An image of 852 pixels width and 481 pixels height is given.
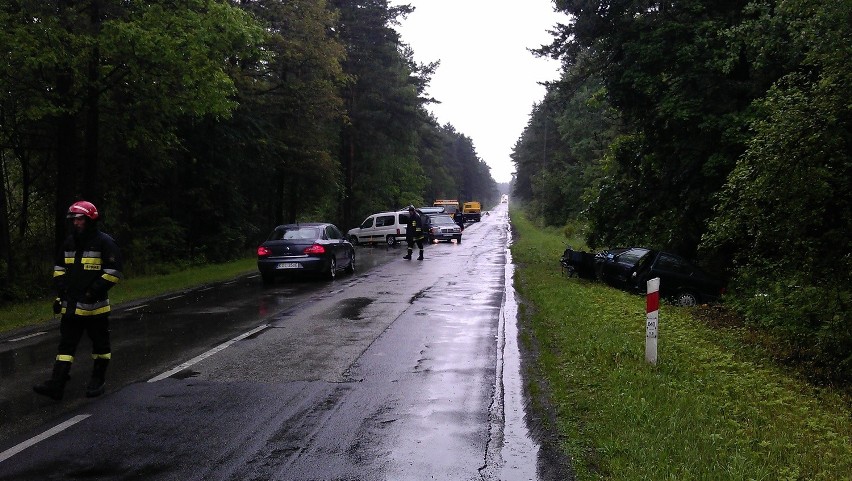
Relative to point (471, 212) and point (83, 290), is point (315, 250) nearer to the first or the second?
point (83, 290)

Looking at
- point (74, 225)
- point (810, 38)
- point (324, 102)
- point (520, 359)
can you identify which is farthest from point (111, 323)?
point (324, 102)

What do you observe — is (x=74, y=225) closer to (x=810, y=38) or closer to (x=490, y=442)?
(x=490, y=442)

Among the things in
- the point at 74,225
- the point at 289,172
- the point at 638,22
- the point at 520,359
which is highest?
the point at 638,22

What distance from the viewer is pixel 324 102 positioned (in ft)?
99.7

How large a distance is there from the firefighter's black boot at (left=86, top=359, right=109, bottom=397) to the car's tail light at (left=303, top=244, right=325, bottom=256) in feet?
34.5

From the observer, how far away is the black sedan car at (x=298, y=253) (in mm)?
17031

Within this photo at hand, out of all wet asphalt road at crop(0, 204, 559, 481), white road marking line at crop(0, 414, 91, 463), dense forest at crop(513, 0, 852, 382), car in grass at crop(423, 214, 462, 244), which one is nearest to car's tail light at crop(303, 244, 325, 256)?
wet asphalt road at crop(0, 204, 559, 481)

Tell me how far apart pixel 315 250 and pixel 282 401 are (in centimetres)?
1107

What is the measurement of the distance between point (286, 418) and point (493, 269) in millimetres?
15281

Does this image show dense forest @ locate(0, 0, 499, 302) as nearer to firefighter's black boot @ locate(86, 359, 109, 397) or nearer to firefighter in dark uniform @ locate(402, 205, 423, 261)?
firefighter in dark uniform @ locate(402, 205, 423, 261)

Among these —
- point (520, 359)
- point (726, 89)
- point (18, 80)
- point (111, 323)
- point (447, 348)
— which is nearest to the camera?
point (520, 359)

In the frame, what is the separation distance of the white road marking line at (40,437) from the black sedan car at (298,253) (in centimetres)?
1118

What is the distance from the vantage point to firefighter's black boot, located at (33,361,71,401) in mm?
6363

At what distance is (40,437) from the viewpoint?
531 centimetres
